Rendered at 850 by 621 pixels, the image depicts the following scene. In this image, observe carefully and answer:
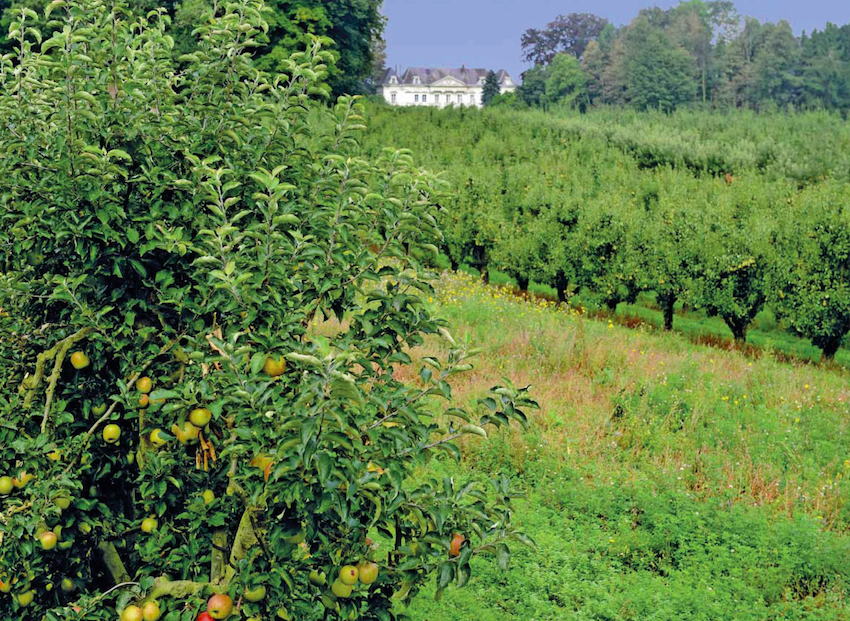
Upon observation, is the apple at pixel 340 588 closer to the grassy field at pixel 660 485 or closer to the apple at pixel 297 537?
the apple at pixel 297 537

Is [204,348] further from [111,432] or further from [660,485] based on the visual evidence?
[660,485]

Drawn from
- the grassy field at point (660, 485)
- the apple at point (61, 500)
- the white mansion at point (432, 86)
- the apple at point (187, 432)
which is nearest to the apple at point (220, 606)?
the apple at point (187, 432)

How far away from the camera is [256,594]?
9.71ft

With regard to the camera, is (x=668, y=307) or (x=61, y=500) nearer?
(x=61, y=500)

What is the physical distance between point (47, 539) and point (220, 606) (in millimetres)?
965

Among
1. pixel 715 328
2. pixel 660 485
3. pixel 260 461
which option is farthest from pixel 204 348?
pixel 715 328

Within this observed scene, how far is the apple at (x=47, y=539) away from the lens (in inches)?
131

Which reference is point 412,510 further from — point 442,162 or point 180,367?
point 442,162

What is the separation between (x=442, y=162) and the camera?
29.3 metres

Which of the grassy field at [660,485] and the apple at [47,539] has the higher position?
the apple at [47,539]

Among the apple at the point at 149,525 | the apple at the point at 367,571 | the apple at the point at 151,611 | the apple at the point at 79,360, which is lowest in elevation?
the apple at the point at 151,611

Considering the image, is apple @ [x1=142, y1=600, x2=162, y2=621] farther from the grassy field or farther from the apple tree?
the grassy field

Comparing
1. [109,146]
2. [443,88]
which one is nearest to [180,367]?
[109,146]

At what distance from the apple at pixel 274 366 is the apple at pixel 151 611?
1.09 metres
